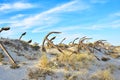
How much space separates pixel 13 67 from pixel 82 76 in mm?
3444

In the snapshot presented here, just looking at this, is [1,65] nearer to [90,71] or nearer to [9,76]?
[9,76]

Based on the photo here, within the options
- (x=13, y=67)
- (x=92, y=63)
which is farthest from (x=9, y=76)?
(x=92, y=63)

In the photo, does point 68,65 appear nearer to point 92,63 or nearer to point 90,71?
point 90,71

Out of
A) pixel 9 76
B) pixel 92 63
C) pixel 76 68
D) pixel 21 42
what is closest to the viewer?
pixel 9 76

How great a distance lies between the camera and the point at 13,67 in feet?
51.0

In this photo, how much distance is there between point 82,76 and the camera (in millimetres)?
15898

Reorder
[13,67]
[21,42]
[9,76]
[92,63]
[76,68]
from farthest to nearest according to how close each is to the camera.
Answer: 1. [21,42]
2. [92,63]
3. [76,68]
4. [13,67]
5. [9,76]

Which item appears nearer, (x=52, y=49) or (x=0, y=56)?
(x=0, y=56)

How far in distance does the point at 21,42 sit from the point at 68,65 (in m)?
8.02

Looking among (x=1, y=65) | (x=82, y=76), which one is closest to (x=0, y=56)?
(x=1, y=65)

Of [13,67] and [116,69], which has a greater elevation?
[13,67]

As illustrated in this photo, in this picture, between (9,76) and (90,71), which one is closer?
(9,76)

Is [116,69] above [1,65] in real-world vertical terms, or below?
below

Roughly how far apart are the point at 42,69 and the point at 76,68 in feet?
7.21
